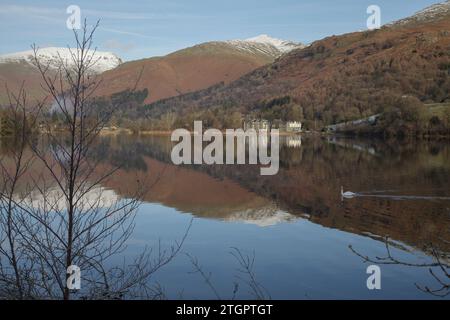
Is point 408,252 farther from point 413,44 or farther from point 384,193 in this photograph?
point 413,44

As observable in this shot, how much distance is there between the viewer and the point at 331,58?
181 meters

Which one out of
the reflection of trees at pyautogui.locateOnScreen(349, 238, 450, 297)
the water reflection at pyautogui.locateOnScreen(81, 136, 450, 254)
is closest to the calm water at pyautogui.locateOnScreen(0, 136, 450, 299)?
the water reflection at pyautogui.locateOnScreen(81, 136, 450, 254)

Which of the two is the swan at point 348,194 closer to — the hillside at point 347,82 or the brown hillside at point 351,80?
the hillside at point 347,82

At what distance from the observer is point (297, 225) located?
48.9 feet

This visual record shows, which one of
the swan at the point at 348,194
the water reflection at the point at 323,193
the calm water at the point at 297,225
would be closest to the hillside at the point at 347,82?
the water reflection at the point at 323,193

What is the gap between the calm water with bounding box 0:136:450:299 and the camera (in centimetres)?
914

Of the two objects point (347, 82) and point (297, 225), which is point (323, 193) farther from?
point (347, 82)

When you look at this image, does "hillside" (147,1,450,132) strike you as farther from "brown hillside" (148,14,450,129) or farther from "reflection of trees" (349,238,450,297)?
"reflection of trees" (349,238,450,297)

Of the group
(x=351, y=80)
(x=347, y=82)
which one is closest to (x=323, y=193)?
(x=347, y=82)

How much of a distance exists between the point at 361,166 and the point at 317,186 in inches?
349

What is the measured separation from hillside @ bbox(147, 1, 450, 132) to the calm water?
170 feet

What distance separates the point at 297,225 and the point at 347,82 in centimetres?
12088

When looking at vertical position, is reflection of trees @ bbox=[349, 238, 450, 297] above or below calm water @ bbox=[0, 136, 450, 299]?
above

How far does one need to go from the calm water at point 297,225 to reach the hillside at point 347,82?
51.8 metres
